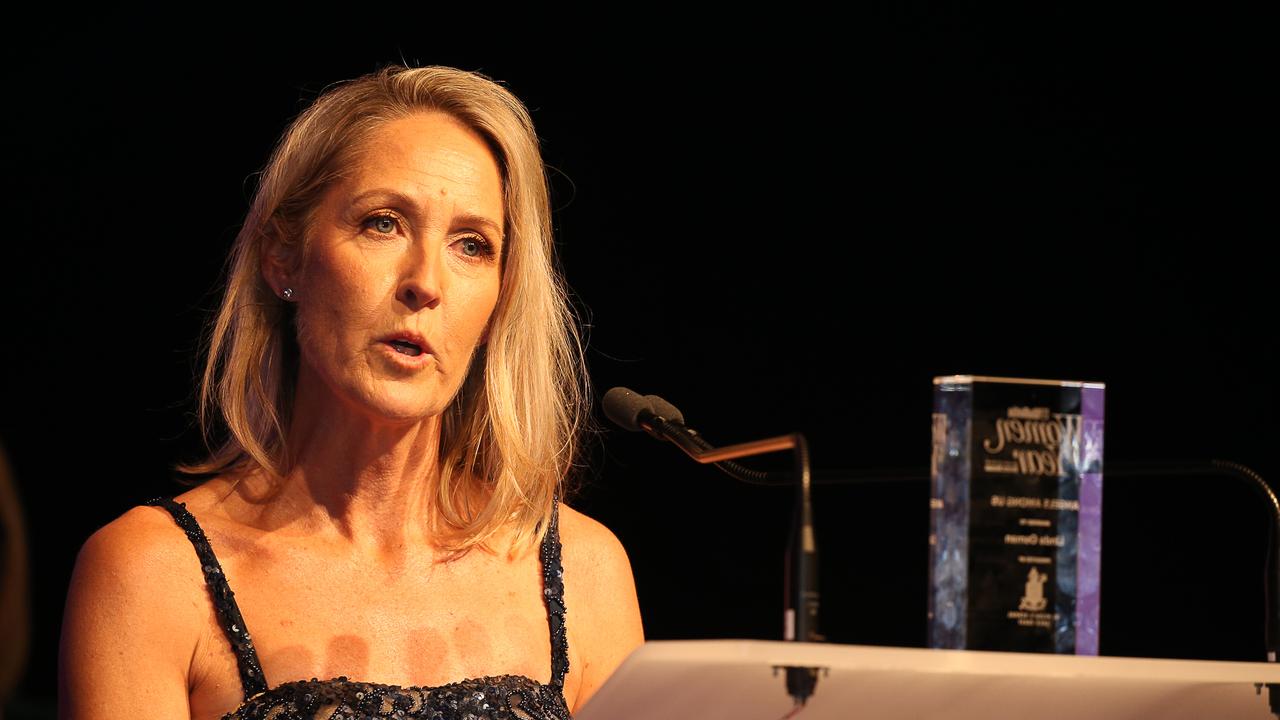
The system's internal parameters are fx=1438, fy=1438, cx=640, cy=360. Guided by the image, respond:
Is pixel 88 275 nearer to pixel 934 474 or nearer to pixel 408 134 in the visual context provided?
pixel 408 134

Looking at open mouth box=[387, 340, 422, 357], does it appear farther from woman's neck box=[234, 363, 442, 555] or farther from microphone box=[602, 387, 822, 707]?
microphone box=[602, 387, 822, 707]

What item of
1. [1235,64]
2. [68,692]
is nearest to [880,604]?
[1235,64]

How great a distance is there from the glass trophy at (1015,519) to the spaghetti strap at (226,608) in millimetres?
939

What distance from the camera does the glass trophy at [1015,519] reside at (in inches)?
51.4

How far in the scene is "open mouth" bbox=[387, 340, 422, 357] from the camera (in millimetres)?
1957

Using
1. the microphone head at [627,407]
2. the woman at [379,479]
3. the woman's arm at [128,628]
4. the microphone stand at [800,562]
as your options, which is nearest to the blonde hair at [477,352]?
the woman at [379,479]

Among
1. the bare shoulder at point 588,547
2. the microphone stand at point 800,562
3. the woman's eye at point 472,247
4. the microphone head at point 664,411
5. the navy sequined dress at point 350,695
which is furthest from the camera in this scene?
the bare shoulder at point 588,547

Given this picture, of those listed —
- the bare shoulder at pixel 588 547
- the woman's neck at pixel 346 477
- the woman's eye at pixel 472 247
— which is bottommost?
the bare shoulder at pixel 588 547

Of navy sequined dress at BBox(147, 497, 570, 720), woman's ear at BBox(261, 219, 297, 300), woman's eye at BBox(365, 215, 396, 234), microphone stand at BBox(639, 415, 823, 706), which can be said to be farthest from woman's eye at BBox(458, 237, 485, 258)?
microphone stand at BBox(639, 415, 823, 706)

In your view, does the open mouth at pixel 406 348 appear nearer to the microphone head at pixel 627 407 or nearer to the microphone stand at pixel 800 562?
the microphone head at pixel 627 407

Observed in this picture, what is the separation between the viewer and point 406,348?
1967mm

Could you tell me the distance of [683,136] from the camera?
10.5 ft

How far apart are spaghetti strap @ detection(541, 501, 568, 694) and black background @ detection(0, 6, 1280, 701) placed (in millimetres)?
883

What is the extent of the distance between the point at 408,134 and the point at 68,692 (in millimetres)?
876
